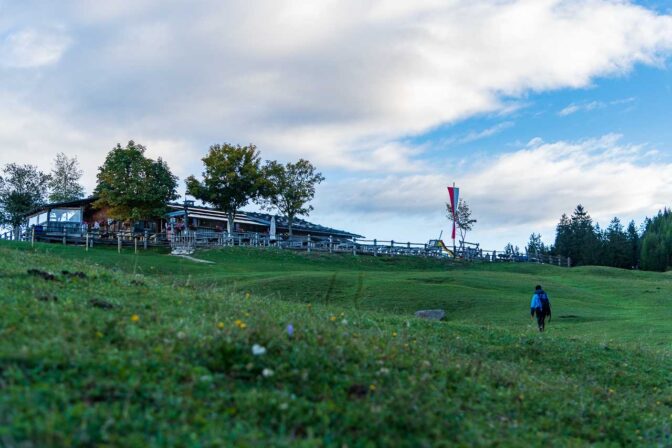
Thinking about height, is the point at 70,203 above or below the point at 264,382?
above

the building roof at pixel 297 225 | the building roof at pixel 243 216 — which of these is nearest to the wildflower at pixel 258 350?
the building roof at pixel 243 216

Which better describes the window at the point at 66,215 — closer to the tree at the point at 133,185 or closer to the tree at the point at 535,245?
the tree at the point at 133,185

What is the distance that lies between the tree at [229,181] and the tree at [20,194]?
75.8 ft

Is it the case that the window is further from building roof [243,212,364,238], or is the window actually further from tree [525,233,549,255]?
tree [525,233,549,255]

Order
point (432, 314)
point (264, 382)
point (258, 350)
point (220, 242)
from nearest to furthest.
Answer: point (264, 382)
point (258, 350)
point (432, 314)
point (220, 242)

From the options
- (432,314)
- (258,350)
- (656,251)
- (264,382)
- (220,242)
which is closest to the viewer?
(264,382)

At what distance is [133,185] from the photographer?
65.1m

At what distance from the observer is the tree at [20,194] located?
249 feet

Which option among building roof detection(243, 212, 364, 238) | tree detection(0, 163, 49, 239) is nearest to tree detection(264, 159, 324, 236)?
building roof detection(243, 212, 364, 238)

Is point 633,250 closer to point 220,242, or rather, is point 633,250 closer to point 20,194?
point 220,242

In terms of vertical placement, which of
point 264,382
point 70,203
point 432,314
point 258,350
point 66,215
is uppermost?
point 70,203

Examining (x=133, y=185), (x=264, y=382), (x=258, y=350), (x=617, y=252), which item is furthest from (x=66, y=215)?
(x=617, y=252)

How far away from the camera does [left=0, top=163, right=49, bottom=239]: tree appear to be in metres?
75.9

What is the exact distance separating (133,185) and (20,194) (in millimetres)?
22166
